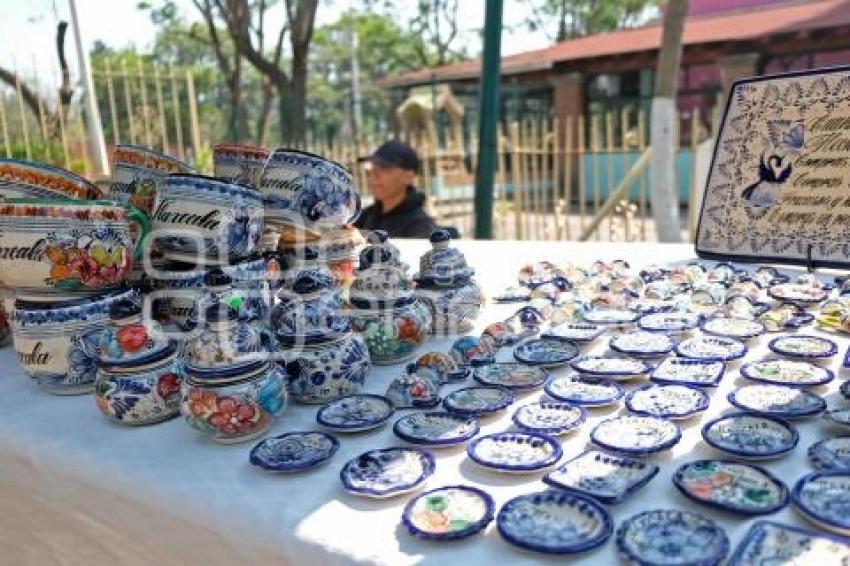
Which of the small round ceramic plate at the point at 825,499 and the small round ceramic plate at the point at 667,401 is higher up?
the small round ceramic plate at the point at 667,401

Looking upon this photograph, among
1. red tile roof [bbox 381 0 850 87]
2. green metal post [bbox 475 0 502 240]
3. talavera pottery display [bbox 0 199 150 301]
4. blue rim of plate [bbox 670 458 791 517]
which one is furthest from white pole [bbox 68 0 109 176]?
red tile roof [bbox 381 0 850 87]

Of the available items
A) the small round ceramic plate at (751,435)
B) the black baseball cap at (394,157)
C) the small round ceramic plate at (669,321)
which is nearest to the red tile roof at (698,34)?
the black baseball cap at (394,157)

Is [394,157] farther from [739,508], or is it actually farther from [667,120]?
[739,508]

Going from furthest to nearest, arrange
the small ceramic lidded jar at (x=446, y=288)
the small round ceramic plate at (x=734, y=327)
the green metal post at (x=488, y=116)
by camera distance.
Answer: the green metal post at (x=488, y=116) < the small ceramic lidded jar at (x=446, y=288) < the small round ceramic plate at (x=734, y=327)

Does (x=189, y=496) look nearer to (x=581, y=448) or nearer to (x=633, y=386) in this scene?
(x=581, y=448)

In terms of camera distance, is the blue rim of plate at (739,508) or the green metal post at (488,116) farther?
the green metal post at (488,116)

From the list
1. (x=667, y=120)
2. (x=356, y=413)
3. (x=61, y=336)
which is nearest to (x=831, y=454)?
(x=356, y=413)

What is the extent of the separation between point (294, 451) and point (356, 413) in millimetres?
97

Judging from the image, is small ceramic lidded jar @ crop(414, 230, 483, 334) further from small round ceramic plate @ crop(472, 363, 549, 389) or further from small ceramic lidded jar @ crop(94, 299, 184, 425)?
small ceramic lidded jar @ crop(94, 299, 184, 425)

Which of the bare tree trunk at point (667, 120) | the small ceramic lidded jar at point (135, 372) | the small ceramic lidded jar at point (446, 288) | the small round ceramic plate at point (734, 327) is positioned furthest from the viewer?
the bare tree trunk at point (667, 120)

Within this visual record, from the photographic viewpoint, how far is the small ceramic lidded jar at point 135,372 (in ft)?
2.68

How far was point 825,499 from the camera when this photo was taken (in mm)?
557

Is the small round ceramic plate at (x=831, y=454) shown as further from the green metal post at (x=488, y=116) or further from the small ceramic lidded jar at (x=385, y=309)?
the green metal post at (x=488, y=116)

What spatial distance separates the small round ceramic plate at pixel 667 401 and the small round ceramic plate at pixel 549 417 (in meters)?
0.06
